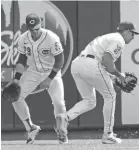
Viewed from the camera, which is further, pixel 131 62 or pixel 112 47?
pixel 131 62

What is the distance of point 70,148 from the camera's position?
746 cm

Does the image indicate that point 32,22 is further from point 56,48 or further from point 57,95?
point 57,95

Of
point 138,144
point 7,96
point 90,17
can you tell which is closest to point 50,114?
point 90,17

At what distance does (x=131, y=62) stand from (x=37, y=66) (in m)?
2.82

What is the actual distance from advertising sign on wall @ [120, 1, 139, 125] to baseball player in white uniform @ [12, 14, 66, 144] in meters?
2.65

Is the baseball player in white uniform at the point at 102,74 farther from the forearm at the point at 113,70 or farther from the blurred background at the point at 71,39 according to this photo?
the blurred background at the point at 71,39

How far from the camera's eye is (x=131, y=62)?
36.2 feet

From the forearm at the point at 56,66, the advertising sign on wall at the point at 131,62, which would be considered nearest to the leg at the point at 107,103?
the forearm at the point at 56,66

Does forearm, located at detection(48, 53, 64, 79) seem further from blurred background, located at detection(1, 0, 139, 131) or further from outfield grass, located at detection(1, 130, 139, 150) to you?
blurred background, located at detection(1, 0, 139, 131)

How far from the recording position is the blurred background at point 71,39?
1089cm

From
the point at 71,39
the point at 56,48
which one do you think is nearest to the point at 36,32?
the point at 56,48

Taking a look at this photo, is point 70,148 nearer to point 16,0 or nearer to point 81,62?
point 81,62

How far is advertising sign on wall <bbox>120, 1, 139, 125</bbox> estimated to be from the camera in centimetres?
1095

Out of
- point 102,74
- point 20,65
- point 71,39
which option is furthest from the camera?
point 71,39
